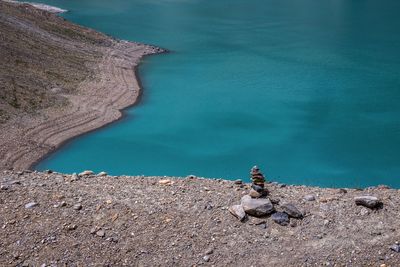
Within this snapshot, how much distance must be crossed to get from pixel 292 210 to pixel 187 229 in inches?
113

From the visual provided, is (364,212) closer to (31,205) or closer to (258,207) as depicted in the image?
(258,207)

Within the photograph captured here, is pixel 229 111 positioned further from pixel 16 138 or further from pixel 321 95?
pixel 16 138

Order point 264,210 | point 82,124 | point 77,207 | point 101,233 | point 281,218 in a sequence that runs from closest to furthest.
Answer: point 101,233
point 281,218
point 264,210
point 77,207
point 82,124

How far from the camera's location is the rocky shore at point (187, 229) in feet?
44.2

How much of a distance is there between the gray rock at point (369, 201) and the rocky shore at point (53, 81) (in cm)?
1952

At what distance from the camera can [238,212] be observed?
14625 millimetres

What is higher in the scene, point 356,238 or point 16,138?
point 356,238

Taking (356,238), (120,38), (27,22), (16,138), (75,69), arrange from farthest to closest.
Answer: (120,38) → (27,22) → (75,69) → (16,138) → (356,238)

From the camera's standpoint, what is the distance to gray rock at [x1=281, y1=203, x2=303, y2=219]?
14.5 meters

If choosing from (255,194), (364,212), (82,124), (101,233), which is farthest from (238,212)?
(82,124)

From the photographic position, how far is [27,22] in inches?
2060

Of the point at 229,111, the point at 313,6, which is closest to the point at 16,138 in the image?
the point at 229,111

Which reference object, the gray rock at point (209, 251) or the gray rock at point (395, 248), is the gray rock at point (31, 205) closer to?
the gray rock at point (209, 251)

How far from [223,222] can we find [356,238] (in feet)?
11.3
